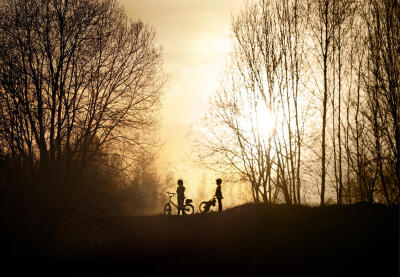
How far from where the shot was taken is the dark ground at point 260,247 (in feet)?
41.2

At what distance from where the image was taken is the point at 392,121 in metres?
21.3

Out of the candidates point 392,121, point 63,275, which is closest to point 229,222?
point 63,275

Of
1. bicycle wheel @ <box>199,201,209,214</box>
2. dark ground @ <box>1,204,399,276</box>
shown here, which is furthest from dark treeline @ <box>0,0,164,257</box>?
bicycle wheel @ <box>199,201,209,214</box>

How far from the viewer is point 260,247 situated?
14516 millimetres

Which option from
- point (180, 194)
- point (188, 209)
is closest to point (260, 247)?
point (180, 194)

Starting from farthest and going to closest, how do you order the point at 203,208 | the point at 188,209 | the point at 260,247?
1. the point at 203,208
2. the point at 188,209
3. the point at 260,247

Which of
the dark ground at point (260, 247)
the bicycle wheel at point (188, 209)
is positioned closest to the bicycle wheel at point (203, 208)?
the bicycle wheel at point (188, 209)

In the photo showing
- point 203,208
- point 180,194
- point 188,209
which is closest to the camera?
point 180,194

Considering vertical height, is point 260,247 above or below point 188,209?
below

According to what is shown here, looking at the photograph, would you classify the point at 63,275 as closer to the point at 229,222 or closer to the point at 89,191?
the point at 89,191

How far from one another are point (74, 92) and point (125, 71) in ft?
8.41

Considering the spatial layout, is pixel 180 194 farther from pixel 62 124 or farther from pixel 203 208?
pixel 62 124

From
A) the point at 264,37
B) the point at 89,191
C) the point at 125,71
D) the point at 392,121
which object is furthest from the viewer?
the point at 264,37

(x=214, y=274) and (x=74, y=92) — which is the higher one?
(x=74, y=92)
